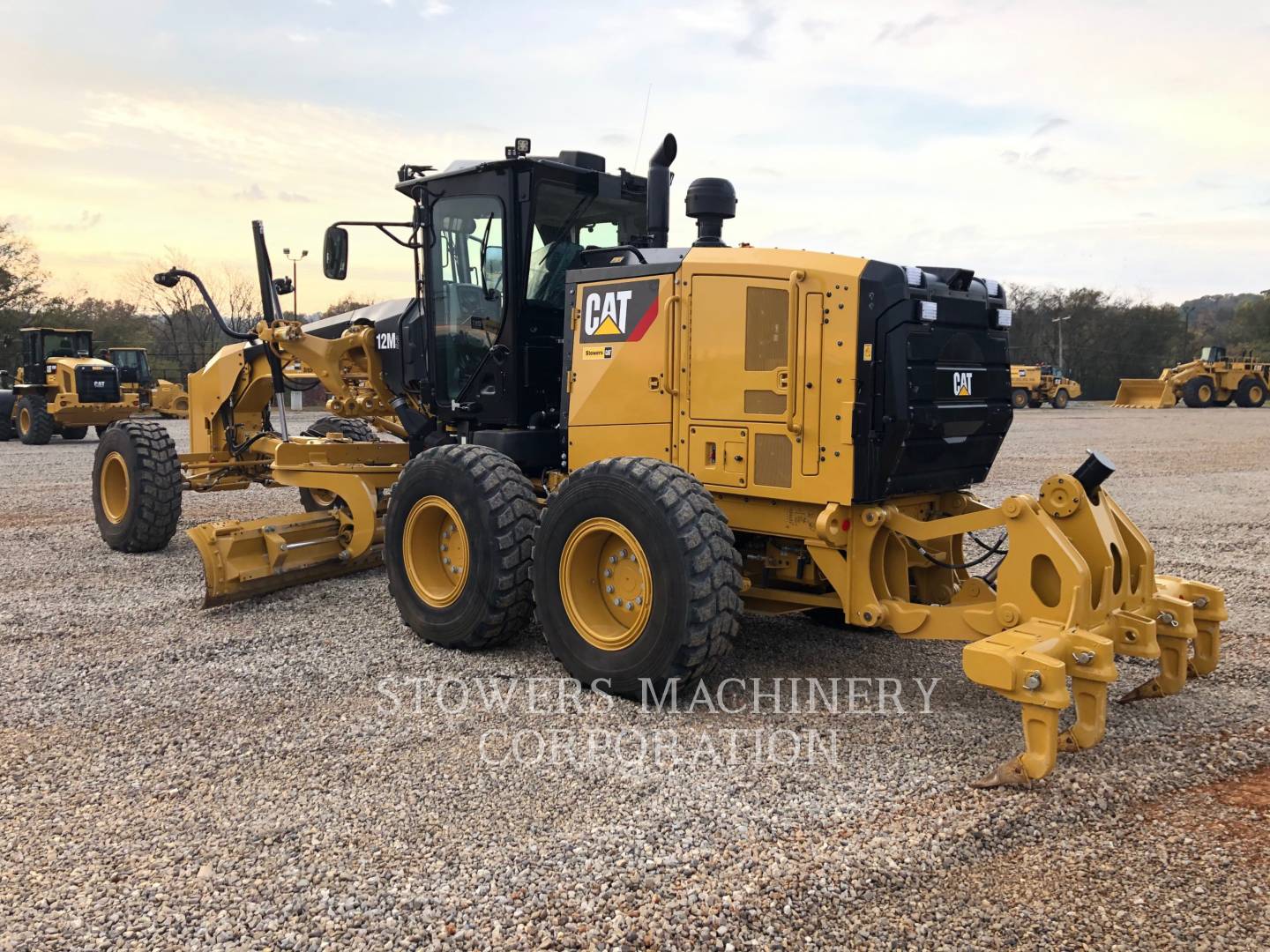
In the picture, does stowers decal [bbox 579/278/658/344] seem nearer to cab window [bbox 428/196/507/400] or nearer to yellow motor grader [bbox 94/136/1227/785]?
yellow motor grader [bbox 94/136/1227/785]

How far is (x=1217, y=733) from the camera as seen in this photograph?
4.52 m

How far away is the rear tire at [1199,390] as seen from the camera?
38906mm

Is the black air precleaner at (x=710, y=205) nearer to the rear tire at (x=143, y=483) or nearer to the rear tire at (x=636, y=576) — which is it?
the rear tire at (x=636, y=576)

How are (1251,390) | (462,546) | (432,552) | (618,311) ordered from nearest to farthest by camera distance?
1. (618,311)
2. (462,546)
3. (432,552)
4. (1251,390)

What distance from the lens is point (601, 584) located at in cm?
515

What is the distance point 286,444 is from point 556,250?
8.69 ft

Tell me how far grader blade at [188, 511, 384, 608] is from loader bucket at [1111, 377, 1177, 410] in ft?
127

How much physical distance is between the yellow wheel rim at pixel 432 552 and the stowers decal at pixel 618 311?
4.59 ft

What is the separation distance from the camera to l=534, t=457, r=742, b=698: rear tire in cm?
452

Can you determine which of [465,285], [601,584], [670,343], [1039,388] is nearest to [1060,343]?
[1039,388]

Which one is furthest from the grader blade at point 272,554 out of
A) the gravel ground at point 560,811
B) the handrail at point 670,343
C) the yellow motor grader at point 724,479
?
the handrail at point 670,343

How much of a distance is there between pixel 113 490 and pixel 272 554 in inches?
120

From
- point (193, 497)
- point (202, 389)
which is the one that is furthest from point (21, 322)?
point (202, 389)

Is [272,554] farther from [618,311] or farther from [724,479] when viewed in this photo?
[724,479]
